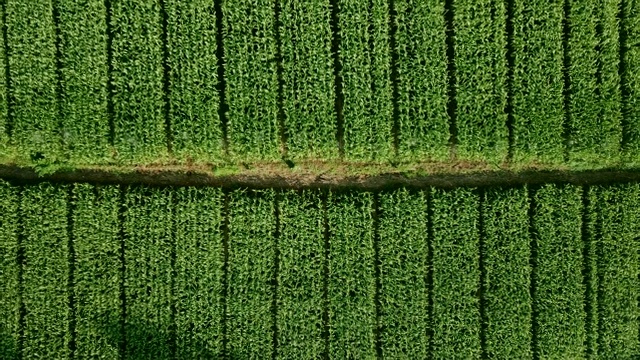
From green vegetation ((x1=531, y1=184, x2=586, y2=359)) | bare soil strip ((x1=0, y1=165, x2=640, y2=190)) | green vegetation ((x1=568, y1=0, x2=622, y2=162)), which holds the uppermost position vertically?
green vegetation ((x1=568, y1=0, x2=622, y2=162))

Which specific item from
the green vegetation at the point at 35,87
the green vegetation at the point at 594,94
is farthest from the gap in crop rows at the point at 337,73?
the green vegetation at the point at 35,87

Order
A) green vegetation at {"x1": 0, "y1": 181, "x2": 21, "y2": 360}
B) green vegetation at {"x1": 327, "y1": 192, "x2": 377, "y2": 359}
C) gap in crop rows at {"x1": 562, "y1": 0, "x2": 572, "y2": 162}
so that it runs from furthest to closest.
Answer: gap in crop rows at {"x1": 562, "y1": 0, "x2": 572, "y2": 162} → green vegetation at {"x1": 327, "y1": 192, "x2": 377, "y2": 359} → green vegetation at {"x1": 0, "y1": 181, "x2": 21, "y2": 360}

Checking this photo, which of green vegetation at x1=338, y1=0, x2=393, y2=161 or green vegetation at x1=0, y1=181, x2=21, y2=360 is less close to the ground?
green vegetation at x1=338, y1=0, x2=393, y2=161

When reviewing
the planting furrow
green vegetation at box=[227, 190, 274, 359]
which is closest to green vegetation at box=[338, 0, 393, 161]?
green vegetation at box=[227, 190, 274, 359]

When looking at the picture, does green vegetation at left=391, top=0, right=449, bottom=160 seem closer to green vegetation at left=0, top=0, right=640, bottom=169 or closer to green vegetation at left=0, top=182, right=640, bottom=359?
green vegetation at left=0, top=0, right=640, bottom=169

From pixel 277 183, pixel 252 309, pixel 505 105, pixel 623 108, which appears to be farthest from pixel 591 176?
pixel 252 309

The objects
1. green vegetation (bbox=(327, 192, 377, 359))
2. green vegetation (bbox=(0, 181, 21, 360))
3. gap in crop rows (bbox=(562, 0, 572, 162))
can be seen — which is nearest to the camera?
green vegetation (bbox=(0, 181, 21, 360))

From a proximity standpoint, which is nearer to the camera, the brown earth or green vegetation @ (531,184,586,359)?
green vegetation @ (531,184,586,359)

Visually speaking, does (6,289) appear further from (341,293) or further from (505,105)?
(505,105)
